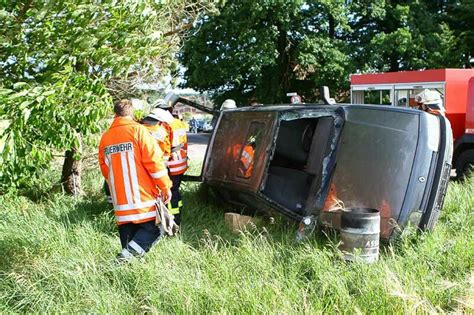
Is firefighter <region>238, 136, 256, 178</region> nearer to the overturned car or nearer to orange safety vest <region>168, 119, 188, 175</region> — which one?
the overturned car

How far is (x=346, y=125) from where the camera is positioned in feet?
15.4

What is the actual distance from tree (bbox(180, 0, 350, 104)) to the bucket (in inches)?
683

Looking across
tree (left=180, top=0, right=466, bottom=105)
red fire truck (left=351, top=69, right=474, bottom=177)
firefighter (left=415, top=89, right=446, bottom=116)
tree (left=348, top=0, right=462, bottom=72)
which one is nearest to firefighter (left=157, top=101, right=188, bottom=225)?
firefighter (left=415, top=89, right=446, bottom=116)

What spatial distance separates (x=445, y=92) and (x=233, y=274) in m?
7.85

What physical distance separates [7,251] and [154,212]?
1.53m

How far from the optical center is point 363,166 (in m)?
4.52

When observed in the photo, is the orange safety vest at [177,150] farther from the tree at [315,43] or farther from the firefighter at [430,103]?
the tree at [315,43]

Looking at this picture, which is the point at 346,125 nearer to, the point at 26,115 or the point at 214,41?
the point at 26,115

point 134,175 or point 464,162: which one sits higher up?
point 134,175

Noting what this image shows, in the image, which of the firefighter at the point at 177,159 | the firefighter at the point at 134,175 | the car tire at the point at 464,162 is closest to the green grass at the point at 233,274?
the firefighter at the point at 134,175

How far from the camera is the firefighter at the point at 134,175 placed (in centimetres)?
410

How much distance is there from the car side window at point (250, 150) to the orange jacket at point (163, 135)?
842 millimetres

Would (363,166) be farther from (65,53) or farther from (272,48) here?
(272,48)

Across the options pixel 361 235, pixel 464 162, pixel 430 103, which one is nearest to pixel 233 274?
pixel 361 235
